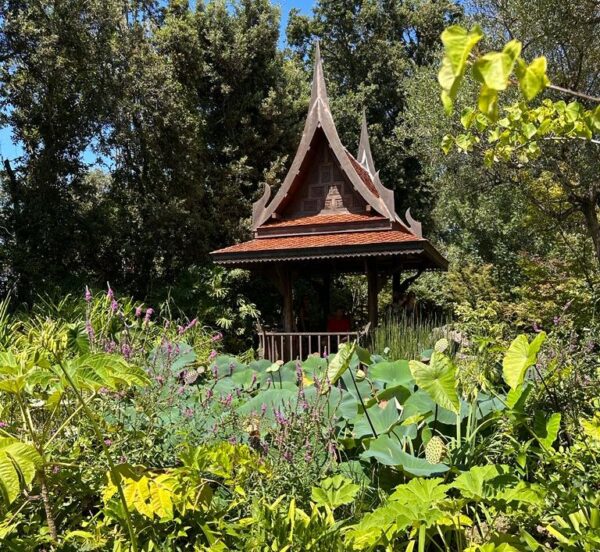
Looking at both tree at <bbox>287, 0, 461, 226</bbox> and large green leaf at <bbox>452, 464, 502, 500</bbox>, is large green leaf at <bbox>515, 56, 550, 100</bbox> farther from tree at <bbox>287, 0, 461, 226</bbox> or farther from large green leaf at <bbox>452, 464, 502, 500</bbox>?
tree at <bbox>287, 0, 461, 226</bbox>

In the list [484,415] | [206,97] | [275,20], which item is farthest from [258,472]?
[275,20]

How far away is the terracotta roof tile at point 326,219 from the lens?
9928 millimetres

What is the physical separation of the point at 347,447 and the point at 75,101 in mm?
12895

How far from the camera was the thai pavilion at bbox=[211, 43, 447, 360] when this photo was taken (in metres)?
9.42

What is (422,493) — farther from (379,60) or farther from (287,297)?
(379,60)

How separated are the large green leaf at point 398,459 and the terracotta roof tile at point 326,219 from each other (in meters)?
7.61

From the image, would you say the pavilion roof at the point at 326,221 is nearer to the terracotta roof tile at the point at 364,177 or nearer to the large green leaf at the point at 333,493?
the terracotta roof tile at the point at 364,177

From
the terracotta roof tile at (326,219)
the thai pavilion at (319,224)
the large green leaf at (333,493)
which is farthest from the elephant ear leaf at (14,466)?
the terracotta roof tile at (326,219)

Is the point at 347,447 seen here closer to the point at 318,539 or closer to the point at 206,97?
the point at 318,539

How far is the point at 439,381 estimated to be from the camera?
2.22 m

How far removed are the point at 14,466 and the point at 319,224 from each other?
899 centimetres

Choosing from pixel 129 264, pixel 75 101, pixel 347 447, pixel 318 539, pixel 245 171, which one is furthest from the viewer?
pixel 245 171

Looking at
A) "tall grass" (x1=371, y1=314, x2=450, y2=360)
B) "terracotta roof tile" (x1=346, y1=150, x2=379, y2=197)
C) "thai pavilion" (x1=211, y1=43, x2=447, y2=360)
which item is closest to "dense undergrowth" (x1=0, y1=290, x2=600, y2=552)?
"tall grass" (x1=371, y1=314, x2=450, y2=360)

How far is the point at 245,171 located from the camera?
15.8 meters
